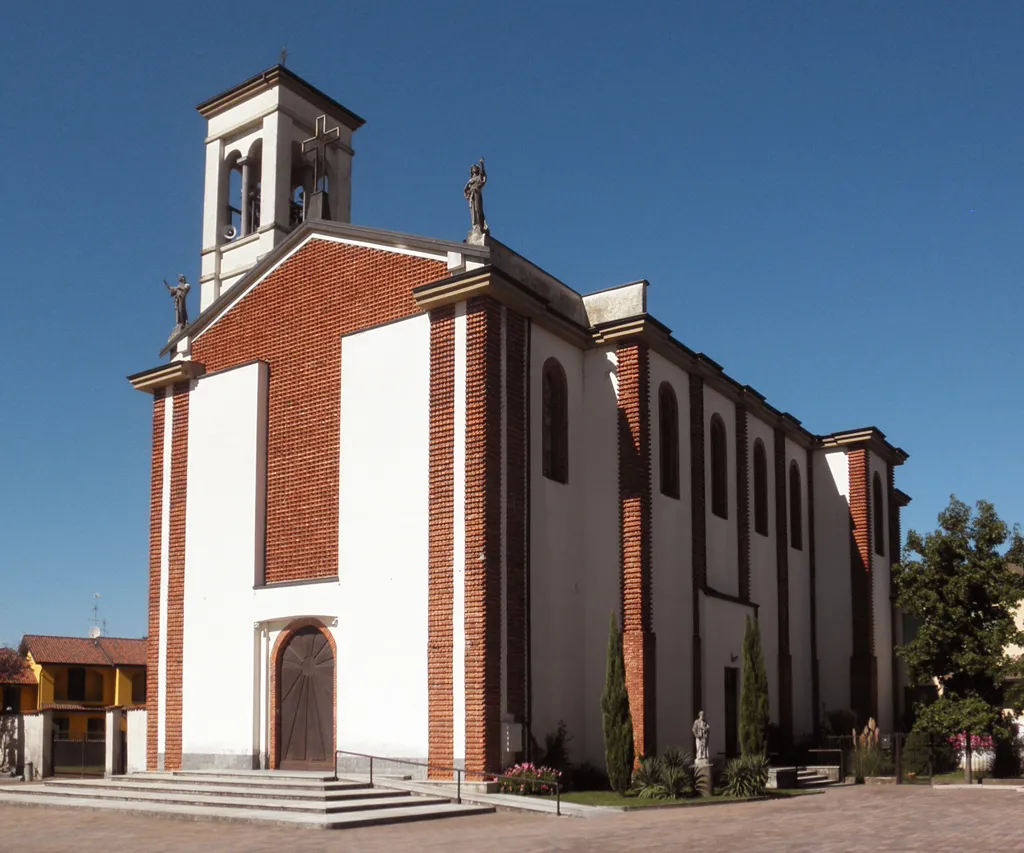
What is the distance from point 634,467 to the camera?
24406 millimetres

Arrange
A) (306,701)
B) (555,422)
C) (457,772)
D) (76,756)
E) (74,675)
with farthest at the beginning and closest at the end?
(74,675)
(76,756)
(555,422)
(306,701)
(457,772)

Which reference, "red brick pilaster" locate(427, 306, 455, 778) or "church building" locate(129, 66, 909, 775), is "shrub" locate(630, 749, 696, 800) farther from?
"red brick pilaster" locate(427, 306, 455, 778)

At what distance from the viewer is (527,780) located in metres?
20.2

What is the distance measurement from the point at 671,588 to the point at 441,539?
6162 mm

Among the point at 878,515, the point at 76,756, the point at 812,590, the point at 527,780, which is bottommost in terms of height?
the point at 76,756

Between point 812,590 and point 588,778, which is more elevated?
point 812,590

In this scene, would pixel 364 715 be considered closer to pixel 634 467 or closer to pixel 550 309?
pixel 634 467

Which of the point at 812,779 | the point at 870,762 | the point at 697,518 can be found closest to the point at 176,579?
the point at 697,518

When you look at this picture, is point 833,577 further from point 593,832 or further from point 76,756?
point 76,756

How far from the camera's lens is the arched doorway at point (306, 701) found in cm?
2317

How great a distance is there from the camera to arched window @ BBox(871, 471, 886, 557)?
3659 cm

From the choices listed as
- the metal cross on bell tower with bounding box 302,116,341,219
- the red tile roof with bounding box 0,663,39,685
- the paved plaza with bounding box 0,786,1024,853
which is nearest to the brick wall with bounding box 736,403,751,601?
the paved plaza with bounding box 0,786,1024,853

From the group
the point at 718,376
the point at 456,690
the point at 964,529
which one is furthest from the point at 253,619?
the point at 964,529

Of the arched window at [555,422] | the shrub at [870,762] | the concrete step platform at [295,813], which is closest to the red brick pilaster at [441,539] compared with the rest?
the concrete step platform at [295,813]
